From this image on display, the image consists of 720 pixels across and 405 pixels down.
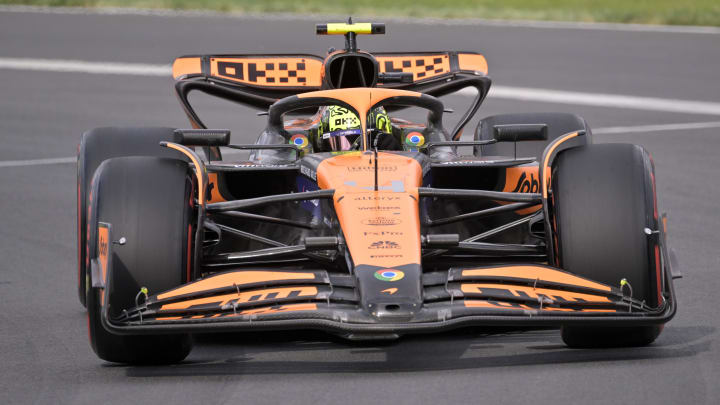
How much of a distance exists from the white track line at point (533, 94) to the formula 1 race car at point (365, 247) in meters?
11.0

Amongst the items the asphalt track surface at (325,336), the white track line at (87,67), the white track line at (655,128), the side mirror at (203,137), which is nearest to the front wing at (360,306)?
the asphalt track surface at (325,336)

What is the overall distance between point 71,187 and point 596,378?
8771 millimetres

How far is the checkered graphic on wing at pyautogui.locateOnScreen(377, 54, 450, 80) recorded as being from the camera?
11.6m

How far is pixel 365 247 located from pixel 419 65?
179 inches

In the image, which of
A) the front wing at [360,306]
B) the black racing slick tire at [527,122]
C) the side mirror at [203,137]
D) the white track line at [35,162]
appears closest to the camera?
the front wing at [360,306]

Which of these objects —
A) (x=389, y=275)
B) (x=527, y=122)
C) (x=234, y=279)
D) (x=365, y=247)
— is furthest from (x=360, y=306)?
(x=527, y=122)

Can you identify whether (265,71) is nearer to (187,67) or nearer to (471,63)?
(187,67)

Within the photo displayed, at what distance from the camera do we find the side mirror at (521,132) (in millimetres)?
8648

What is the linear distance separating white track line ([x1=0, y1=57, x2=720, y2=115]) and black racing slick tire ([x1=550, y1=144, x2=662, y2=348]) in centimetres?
1185

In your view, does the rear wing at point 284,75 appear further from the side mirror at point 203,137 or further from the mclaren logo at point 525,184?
the side mirror at point 203,137

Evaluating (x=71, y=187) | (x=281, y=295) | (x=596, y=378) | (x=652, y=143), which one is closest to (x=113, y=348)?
(x=281, y=295)

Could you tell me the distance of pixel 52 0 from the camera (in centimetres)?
3269

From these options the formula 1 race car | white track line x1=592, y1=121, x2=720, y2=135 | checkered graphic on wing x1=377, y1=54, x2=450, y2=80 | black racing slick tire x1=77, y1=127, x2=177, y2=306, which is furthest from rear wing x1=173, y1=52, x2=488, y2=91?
white track line x1=592, y1=121, x2=720, y2=135

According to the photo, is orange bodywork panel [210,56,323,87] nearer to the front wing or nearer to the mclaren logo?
the mclaren logo
